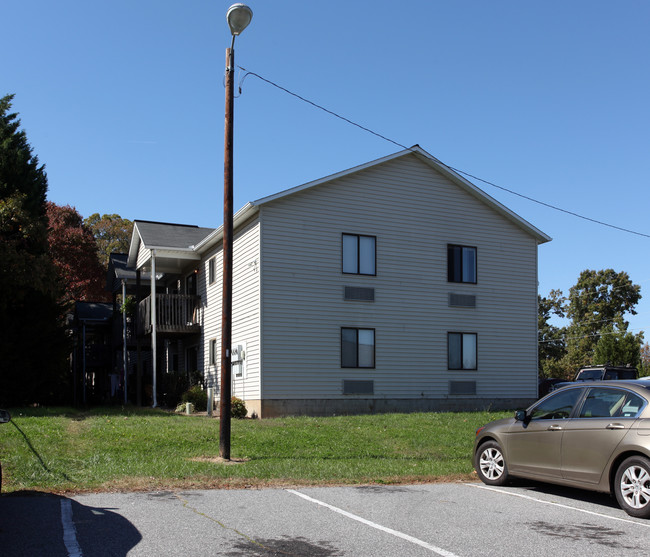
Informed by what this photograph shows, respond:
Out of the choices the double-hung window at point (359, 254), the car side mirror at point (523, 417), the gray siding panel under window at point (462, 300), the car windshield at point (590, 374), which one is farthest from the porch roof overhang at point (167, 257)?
the car side mirror at point (523, 417)

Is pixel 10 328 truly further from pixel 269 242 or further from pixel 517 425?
pixel 517 425

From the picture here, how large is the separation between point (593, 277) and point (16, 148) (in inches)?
1818

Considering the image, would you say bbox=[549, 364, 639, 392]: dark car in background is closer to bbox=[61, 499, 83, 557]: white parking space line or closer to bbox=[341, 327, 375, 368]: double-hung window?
bbox=[341, 327, 375, 368]: double-hung window

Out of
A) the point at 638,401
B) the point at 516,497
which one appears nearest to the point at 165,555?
the point at 516,497

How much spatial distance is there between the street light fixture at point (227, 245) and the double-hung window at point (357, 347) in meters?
9.49

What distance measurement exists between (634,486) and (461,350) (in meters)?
15.8

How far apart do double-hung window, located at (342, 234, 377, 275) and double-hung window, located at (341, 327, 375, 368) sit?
1911 millimetres

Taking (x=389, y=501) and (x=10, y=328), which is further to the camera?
(x=10, y=328)

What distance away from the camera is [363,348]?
22375 mm

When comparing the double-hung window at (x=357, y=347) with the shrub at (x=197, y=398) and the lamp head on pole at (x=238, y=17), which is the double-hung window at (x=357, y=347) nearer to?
the shrub at (x=197, y=398)

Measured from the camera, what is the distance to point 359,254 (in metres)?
22.7

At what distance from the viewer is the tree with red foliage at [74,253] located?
4681 cm

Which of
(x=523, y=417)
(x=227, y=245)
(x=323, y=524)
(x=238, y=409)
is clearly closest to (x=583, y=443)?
(x=523, y=417)

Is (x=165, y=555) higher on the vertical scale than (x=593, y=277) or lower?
lower
